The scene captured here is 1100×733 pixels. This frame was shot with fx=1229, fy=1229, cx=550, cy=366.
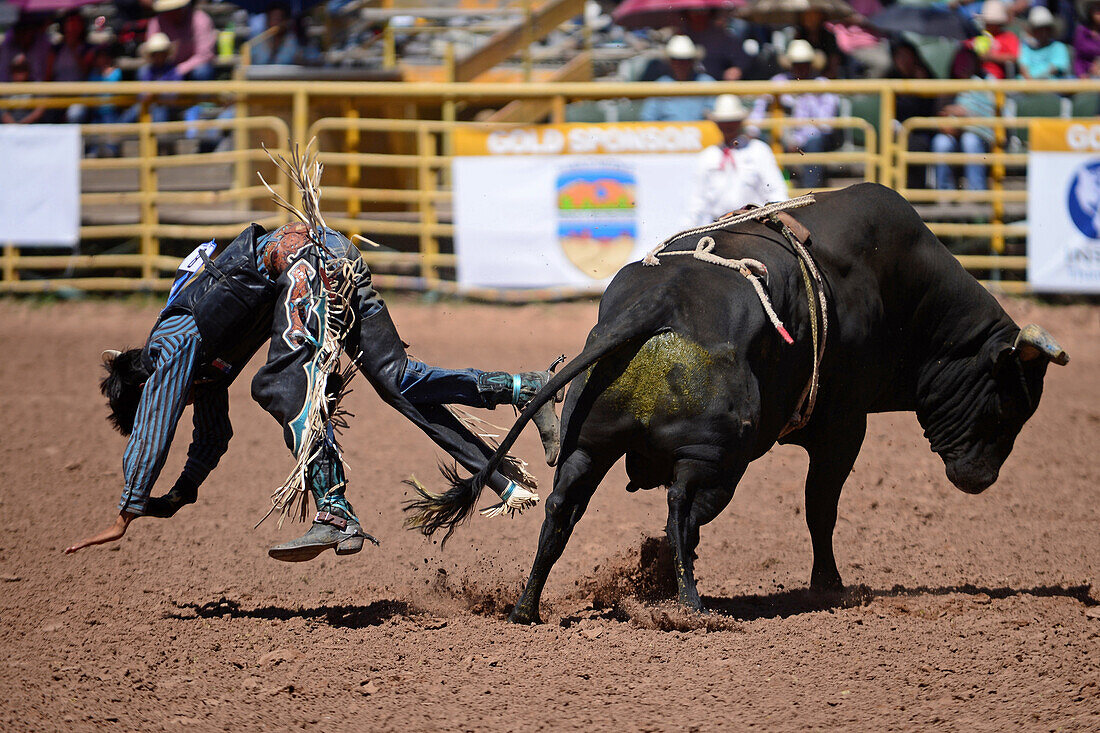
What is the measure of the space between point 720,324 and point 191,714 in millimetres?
1908

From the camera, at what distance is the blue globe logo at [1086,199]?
9703 millimetres

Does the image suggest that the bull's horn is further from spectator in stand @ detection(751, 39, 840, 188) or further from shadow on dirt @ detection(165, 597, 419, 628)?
spectator in stand @ detection(751, 39, 840, 188)

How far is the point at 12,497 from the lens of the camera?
5.75m

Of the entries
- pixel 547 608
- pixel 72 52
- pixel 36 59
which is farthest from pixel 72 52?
pixel 547 608

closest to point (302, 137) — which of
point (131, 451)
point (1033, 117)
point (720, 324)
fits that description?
point (1033, 117)

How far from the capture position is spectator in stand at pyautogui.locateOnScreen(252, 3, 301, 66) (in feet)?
39.9

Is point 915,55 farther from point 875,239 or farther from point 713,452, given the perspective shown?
point 713,452

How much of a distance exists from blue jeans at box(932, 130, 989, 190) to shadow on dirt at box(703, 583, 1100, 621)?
20.8 feet

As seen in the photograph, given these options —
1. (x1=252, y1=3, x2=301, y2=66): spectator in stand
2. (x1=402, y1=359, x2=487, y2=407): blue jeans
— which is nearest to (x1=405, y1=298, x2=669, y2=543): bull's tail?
(x1=402, y1=359, x2=487, y2=407): blue jeans

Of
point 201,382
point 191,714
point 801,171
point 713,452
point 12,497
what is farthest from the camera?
point 801,171

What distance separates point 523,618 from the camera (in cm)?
399

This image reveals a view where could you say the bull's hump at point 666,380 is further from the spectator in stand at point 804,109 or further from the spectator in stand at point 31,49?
the spectator in stand at point 31,49

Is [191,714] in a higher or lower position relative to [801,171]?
lower

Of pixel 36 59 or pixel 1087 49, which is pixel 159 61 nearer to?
pixel 36 59
